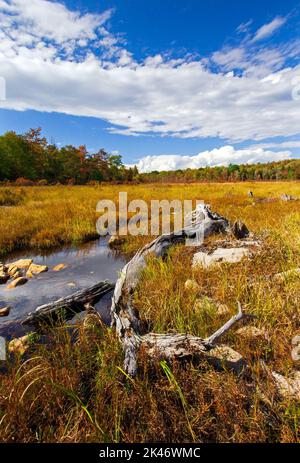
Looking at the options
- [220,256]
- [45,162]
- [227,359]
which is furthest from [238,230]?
[45,162]

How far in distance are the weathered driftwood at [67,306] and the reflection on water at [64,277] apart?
0.62 feet

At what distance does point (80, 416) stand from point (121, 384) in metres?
0.44

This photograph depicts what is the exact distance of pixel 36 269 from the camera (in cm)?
580

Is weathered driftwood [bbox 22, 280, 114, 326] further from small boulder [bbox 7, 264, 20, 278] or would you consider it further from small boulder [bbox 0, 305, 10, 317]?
small boulder [bbox 7, 264, 20, 278]

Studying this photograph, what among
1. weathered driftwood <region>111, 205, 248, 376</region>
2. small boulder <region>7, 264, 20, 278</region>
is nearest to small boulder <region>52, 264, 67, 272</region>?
small boulder <region>7, 264, 20, 278</region>

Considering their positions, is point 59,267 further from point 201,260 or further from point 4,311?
point 201,260

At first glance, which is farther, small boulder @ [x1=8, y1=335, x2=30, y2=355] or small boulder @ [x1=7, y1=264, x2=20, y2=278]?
small boulder @ [x1=7, y1=264, x2=20, y2=278]

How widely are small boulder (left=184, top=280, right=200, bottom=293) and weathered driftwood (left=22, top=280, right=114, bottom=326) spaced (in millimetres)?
1748

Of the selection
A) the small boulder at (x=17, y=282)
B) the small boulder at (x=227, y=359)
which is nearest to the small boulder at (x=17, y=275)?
the small boulder at (x=17, y=282)

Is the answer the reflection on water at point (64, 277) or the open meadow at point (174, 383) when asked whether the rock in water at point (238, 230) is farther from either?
the reflection on water at point (64, 277)

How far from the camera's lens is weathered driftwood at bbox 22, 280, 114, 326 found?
3.64 m

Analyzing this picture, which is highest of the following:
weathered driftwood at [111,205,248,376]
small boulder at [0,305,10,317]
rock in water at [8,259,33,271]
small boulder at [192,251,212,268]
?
small boulder at [192,251,212,268]
